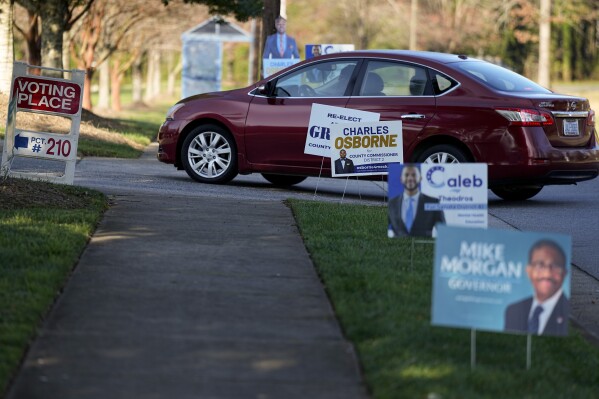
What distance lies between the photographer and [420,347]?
20.4ft

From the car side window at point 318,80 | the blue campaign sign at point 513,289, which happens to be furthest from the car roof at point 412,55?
the blue campaign sign at point 513,289

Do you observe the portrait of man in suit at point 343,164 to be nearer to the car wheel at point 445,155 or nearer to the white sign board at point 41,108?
the car wheel at point 445,155

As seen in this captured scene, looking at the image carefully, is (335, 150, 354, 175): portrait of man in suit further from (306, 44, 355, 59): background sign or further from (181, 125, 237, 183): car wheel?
(306, 44, 355, 59): background sign

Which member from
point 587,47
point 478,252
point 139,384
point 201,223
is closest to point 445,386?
point 478,252

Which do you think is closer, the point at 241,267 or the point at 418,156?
the point at 241,267

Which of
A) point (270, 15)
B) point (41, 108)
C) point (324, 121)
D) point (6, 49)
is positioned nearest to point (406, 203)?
point (41, 108)

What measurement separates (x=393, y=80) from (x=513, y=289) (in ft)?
24.6

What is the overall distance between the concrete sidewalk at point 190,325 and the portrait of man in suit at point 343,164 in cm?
257

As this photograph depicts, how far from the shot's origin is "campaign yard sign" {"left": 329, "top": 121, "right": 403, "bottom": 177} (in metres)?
11.5

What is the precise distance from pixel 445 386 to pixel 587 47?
254 feet

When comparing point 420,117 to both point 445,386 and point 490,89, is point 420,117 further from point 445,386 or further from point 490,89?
point 445,386

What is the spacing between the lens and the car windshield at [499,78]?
12898 millimetres

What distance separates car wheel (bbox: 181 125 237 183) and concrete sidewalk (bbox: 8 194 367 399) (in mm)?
4215

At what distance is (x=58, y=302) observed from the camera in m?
6.87
